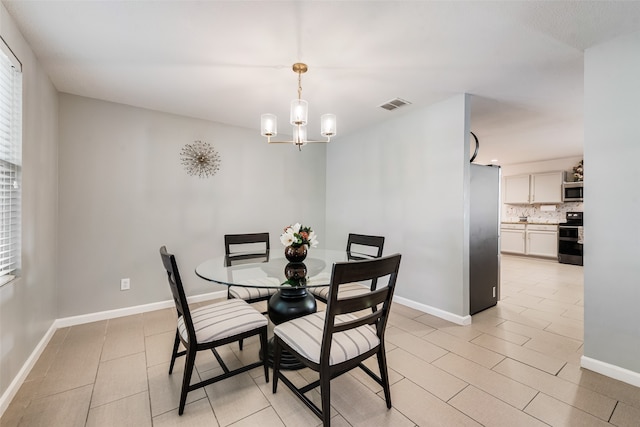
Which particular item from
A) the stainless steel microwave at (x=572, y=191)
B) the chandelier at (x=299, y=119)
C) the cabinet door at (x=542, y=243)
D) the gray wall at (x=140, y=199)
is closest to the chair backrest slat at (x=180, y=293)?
the chandelier at (x=299, y=119)

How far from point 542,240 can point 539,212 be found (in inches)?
38.5

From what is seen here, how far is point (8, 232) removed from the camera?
178 cm

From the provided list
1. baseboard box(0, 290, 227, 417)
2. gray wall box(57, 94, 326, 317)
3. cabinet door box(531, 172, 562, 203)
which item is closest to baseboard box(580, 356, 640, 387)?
gray wall box(57, 94, 326, 317)

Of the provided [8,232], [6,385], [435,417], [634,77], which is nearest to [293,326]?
[435,417]

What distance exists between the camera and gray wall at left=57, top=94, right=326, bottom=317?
2.81 metres

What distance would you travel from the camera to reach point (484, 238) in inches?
128

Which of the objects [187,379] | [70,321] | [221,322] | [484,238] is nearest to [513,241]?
[484,238]

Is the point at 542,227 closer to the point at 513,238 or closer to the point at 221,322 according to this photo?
the point at 513,238

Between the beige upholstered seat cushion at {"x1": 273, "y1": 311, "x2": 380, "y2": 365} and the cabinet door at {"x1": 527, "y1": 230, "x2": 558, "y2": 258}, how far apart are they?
6713mm

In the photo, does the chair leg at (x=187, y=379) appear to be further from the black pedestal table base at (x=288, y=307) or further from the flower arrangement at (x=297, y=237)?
the flower arrangement at (x=297, y=237)

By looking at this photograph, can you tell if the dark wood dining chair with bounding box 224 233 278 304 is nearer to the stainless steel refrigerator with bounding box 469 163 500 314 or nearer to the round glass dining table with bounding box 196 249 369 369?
the round glass dining table with bounding box 196 249 369 369

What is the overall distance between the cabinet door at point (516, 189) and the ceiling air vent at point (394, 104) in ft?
18.4

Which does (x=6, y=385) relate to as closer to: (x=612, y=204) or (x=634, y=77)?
(x=612, y=204)

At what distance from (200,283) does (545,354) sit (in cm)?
363
